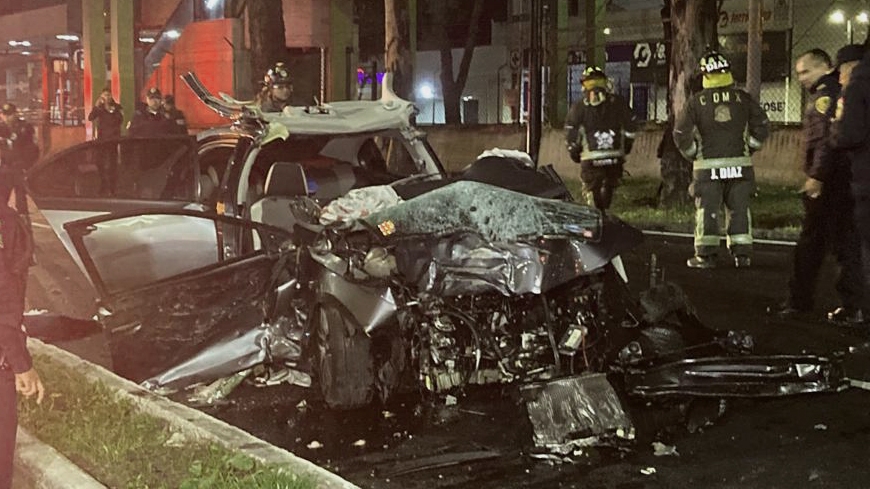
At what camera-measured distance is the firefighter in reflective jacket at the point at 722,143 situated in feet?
28.3

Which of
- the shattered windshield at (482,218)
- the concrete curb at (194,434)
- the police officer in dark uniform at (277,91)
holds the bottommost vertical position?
the concrete curb at (194,434)

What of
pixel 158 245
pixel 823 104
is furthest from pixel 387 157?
pixel 823 104

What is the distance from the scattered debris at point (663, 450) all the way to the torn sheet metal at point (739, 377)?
0.32 metres

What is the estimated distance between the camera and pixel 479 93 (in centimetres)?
3225

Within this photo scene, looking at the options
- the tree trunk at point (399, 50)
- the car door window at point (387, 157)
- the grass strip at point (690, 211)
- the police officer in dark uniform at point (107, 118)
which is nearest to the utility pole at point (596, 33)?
the tree trunk at point (399, 50)

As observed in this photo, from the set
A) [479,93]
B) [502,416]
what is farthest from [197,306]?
[479,93]

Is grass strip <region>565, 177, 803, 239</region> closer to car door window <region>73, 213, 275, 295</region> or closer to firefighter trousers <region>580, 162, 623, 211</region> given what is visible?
firefighter trousers <region>580, 162, 623, 211</region>

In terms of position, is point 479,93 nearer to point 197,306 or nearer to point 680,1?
point 680,1

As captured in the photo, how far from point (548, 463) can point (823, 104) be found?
153 inches

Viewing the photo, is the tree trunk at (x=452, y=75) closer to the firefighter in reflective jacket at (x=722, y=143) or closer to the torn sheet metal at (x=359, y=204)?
the firefighter in reflective jacket at (x=722, y=143)

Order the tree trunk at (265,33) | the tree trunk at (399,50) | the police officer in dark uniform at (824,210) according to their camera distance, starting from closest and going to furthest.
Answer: the police officer in dark uniform at (824,210)
the tree trunk at (265,33)
the tree trunk at (399,50)

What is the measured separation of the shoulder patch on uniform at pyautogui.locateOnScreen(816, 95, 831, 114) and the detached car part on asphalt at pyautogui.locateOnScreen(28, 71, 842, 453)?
89.5 inches

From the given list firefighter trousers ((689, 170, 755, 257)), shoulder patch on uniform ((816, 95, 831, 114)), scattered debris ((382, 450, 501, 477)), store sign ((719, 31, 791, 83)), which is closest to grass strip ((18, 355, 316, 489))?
scattered debris ((382, 450, 501, 477))

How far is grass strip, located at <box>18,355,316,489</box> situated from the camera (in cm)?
417
